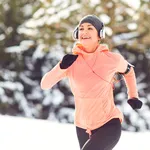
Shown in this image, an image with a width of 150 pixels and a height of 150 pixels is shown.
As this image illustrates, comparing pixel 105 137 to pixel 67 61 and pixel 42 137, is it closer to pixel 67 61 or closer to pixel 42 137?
pixel 67 61

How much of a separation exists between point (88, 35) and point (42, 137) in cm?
272

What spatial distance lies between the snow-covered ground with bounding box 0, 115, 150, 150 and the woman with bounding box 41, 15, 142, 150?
6.47 feet

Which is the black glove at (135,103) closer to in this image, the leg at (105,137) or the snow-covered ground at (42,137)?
the leg at (105,137)

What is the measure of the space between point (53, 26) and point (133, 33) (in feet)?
4.61

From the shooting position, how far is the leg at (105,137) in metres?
2.17

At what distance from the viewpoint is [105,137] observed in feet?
7.25

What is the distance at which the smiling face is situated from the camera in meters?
2.29

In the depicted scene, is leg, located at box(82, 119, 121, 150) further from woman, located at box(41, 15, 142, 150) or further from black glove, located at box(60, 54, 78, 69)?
black glove, located at box(60, 54, 78, 69)

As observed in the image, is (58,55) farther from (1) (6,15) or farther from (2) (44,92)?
(1) (6,15)

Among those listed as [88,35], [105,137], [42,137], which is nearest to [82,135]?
[105,137]

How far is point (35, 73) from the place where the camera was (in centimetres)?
857

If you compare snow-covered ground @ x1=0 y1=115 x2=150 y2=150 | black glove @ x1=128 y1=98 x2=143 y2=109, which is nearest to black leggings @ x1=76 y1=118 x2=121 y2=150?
black glove @ x1=128 y1=98 x2=143 y2=109

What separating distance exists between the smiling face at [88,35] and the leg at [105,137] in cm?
41

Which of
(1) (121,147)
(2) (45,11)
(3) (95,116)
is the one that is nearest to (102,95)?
(3) (95,116)
